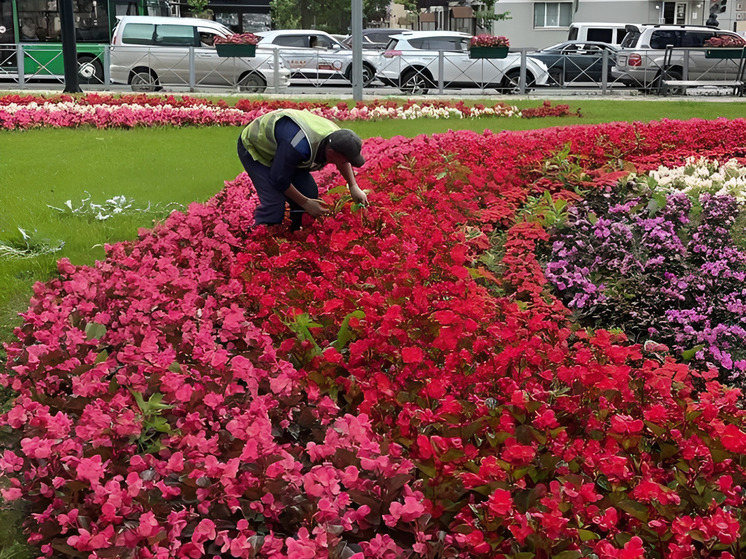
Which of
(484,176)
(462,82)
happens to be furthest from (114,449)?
(462,82)

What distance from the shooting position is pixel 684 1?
38375mm

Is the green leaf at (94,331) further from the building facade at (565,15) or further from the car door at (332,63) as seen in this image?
the building facade at (565,15)

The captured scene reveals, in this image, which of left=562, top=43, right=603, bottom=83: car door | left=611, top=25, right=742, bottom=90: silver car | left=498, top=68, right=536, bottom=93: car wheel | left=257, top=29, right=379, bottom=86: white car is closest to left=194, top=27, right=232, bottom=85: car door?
left=257, top=29, right=379, bottom=86: white car

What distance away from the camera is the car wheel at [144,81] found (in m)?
19.6

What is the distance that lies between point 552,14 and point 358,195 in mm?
36381

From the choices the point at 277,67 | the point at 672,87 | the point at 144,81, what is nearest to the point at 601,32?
the point at 672,87

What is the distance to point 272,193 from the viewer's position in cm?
497

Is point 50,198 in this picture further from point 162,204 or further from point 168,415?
point 168,415

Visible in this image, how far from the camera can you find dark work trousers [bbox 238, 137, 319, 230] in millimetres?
4949

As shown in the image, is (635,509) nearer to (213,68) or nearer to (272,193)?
(272,193)

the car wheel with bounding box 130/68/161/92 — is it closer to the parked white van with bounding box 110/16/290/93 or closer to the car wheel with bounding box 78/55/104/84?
the parked white van with bounding box 110/16/290/93

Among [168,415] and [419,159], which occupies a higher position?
[419,159]

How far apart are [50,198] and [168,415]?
5.14m

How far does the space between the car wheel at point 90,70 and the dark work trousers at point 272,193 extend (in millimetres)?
17097
